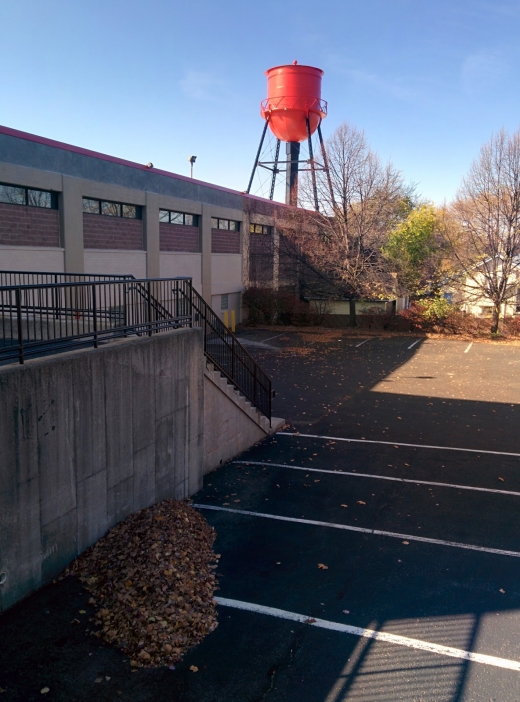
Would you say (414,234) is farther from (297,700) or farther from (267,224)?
(297,700)

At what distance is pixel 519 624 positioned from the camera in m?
5.83

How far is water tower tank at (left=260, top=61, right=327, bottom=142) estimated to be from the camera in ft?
121

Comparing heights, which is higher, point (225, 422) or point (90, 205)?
point (90, 205)

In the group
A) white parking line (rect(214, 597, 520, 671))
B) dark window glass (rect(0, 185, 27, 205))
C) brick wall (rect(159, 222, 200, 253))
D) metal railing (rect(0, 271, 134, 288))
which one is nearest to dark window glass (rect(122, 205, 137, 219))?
brick wall (rect(159, 222, 200, 253))

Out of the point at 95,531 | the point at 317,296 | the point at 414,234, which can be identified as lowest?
the point at 95,531

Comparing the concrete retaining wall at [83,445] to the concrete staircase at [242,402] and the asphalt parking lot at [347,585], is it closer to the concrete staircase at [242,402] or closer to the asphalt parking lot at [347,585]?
the asphalt parking lot at [347,585]

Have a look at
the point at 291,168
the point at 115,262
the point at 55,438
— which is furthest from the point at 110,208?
the point at 291,168

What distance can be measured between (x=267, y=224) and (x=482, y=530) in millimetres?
30871

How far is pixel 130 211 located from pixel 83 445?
748 inches

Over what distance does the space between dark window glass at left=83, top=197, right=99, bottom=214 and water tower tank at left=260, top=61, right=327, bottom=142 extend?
20.9 metres

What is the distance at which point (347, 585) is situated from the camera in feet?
21.8

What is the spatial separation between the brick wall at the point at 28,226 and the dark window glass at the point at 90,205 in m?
1.73

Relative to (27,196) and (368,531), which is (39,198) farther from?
(368,531)

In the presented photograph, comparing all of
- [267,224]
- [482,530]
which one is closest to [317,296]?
[267,224]
